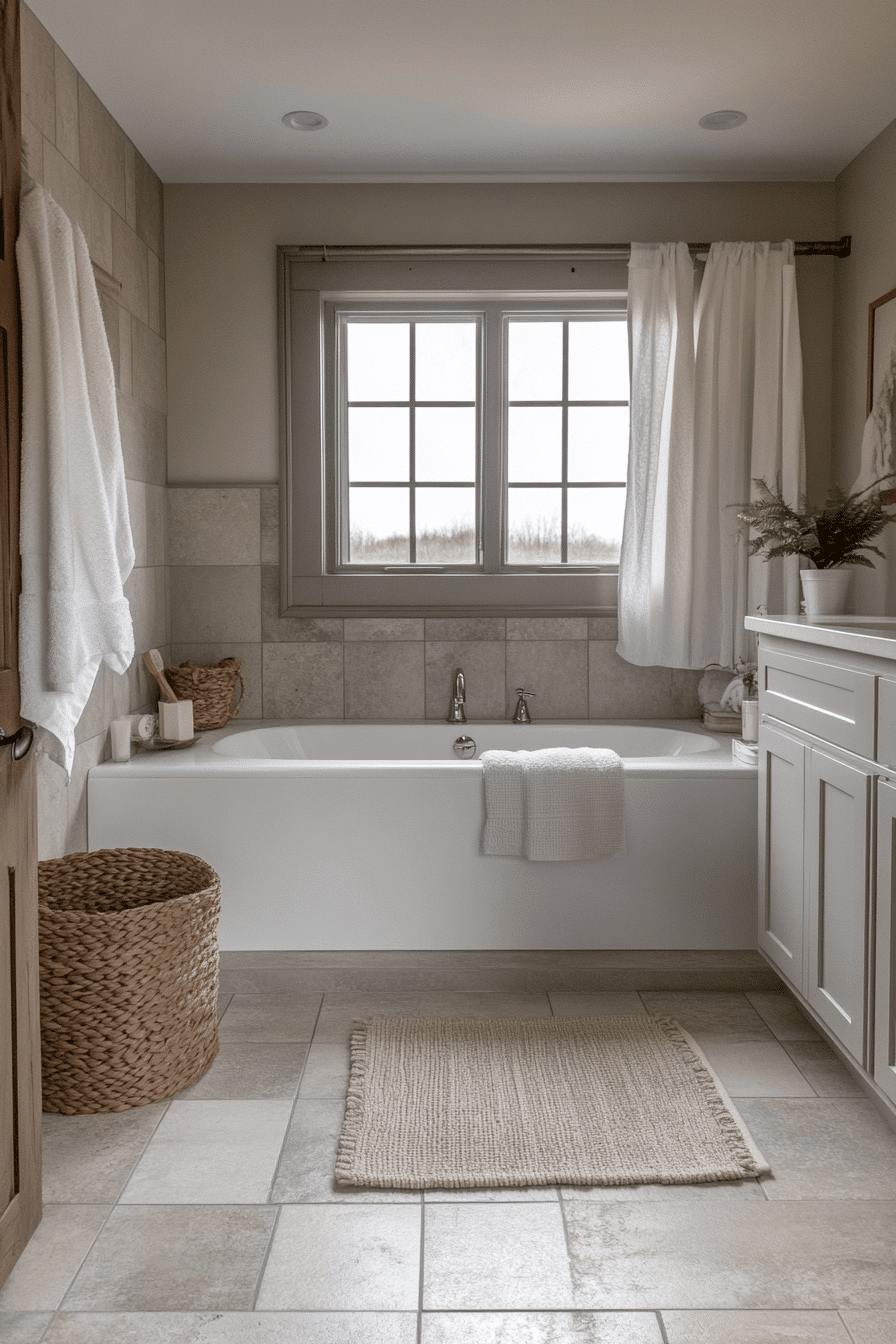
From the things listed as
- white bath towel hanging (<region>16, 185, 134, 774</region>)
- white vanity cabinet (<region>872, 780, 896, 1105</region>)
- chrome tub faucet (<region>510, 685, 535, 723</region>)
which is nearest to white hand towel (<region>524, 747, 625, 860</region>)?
chrome tub faucet (<region>510, 685, 535, 723</region>)

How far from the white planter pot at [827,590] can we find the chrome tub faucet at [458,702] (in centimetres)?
129

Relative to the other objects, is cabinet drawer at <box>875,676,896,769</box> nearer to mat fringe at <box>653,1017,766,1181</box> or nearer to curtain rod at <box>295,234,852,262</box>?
mat fringe at <box>653,1017,766,1181</box>

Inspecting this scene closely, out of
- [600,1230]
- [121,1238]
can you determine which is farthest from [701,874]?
[121,1238]

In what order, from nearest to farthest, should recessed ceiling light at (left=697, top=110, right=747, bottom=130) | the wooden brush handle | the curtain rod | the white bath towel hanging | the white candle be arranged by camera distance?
1. the white bath towel hanging
2. the white candle
3. recessed ceiling light at (left=697, top=110, right=747, bottom=130)
4. the wooden brush handle
5. the curtain rod

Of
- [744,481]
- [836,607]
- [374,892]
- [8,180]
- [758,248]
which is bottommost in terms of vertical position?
[374,892]

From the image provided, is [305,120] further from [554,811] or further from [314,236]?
[554,811]

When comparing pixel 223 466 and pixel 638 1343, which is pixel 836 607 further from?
pixel 223 466

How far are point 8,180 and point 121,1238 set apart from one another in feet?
5.77

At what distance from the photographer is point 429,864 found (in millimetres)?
2908

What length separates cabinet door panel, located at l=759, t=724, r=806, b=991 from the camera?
245 centimetres

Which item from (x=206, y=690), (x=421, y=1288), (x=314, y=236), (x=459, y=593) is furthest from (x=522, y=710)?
(x=421, y=1288)

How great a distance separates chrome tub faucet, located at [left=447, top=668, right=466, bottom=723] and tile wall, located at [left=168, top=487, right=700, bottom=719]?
5 centimetres

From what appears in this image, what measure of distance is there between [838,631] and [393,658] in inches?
73.0

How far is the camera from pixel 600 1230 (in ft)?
6.05
